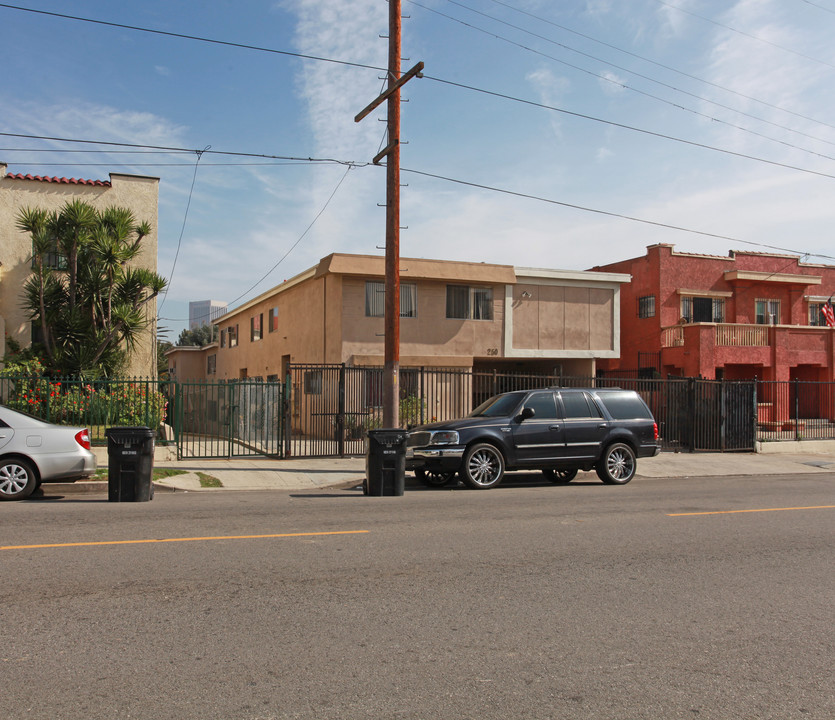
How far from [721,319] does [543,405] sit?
2236 centimetres

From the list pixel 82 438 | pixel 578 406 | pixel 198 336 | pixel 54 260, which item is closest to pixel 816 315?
pixel 578 406

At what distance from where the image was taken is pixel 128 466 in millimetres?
11273

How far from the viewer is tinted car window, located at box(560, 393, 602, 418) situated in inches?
573

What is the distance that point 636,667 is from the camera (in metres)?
4.49

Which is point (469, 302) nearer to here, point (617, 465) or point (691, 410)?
point (691, 410)

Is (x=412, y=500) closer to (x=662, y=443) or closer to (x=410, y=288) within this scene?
(x=662, y=443)

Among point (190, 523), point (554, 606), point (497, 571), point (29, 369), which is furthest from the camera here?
point (29, 369)

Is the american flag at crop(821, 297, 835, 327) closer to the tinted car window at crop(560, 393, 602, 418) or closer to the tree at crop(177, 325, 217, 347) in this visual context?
the tinted car window at crop(560, 393, 602, 418)

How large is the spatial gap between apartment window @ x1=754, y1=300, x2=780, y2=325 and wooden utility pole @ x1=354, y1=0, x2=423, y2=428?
24.5m

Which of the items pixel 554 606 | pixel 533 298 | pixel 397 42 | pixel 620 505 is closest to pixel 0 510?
pixel 554 606

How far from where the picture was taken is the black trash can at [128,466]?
11.2m

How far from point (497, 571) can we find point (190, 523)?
13.5ft

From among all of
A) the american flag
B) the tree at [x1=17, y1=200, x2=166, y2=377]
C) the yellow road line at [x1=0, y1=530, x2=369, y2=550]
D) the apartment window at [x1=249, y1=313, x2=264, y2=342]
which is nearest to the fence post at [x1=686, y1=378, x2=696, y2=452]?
the tree at [x1=17, y1=200, x2=166, y2=377]

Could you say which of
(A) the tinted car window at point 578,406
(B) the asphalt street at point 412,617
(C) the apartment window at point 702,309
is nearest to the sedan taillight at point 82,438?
(B) the asphalt street at point 412,617
